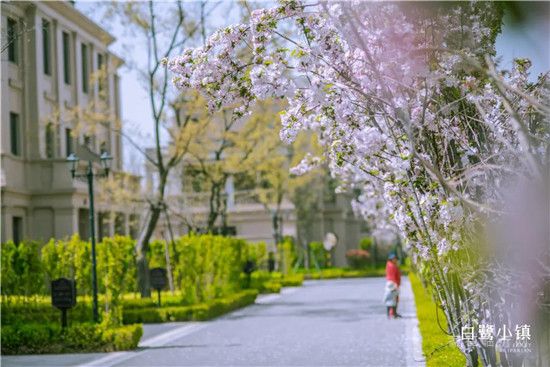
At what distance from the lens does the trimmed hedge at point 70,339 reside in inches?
663

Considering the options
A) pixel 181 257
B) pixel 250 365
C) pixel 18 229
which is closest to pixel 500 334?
pixel 250 365

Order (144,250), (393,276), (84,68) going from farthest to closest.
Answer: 1. (84,68)
2. (144,250)
3. (393,276)

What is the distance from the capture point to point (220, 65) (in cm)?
823

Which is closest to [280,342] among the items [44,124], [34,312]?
[34,312]

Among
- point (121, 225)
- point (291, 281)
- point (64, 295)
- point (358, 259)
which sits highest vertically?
point (121, 225)

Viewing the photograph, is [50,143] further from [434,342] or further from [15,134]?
[434,342]

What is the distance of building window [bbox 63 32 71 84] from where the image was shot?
37.8m

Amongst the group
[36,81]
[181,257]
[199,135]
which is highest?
[36,81]

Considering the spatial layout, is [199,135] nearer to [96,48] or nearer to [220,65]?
[96,48]

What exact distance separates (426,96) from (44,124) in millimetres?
28166

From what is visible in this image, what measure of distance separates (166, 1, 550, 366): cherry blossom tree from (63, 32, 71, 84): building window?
2984 centimetres

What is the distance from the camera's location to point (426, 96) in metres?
7.52

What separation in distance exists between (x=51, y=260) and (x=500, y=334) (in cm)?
1754

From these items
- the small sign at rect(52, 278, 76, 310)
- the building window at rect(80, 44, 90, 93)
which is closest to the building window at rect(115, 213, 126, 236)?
the building window at rect(80, 44, 90, 93)
